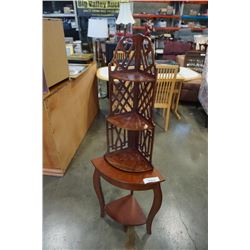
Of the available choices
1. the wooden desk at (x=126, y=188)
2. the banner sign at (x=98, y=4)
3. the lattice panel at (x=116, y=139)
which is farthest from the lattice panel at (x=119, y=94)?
the banner sign at (x=98, y=4)

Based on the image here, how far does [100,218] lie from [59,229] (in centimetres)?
33

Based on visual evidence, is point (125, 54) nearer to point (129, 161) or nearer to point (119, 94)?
point (119, 94)

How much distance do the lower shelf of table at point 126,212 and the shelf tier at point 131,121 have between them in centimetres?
75

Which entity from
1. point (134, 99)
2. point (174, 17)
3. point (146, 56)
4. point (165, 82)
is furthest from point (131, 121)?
point (174, 17)

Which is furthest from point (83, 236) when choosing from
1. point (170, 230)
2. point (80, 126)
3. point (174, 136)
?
point (174, 136)

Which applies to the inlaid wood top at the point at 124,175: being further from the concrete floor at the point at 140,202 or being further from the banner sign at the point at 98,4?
the banner sign at the point at 98,4

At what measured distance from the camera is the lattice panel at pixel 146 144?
1.21 metres

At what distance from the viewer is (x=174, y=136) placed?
2662 millimetres

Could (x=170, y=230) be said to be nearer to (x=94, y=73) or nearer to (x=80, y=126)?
(x=80, y=126)

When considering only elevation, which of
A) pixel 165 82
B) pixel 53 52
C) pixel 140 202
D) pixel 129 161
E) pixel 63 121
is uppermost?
pixel 53 52

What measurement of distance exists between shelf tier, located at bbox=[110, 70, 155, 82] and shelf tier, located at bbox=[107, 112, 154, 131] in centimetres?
26

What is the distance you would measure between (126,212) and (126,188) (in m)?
0.47

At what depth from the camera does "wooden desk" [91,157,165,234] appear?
45.2 inches

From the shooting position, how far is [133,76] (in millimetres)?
1060
